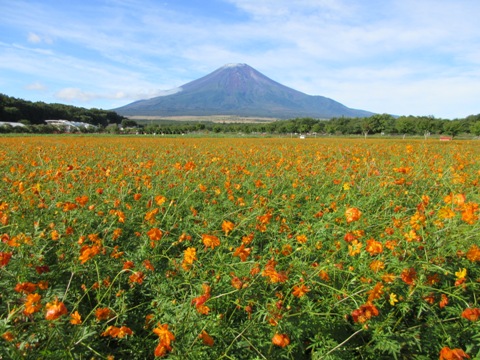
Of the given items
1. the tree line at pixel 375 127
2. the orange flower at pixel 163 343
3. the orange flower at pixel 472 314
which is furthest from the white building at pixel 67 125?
the orange flower at pixel 472 314

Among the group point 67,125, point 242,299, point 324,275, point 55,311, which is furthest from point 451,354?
point 67,125

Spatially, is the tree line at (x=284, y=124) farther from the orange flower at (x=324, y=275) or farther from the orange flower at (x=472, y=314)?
the orange flower at (x=472, y=314)

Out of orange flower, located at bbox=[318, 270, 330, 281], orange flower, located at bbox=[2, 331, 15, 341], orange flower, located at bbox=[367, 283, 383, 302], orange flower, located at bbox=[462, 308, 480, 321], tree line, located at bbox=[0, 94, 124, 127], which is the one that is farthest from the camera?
tree line, located at bbox=[0, 94, 124, 127]

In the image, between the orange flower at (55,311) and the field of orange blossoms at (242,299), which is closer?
the orange flower at (55,311)

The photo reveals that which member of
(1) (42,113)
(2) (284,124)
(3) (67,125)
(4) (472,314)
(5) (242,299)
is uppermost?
(1) (42,113)

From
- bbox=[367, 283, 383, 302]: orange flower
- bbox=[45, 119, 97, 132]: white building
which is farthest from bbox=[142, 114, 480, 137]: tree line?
bbox=[367, 283, 383, 302]: orange flower

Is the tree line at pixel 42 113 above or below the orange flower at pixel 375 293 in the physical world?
above

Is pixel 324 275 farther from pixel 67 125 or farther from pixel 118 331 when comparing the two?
pixel 67 125

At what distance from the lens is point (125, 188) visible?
8.28 ft

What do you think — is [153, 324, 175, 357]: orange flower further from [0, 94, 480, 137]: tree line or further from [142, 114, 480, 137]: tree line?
[0, 94, 480, 137]: tree line

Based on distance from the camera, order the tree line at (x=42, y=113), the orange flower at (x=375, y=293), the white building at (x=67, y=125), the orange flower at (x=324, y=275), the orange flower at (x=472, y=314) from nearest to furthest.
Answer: the orange flower at (x=472, y=314) < the orange flower at (x=375, y=293) < the orange flower at (x=324, y=275) < the white building at (x=67, y=125) < the tree line at (x=42, y=113)

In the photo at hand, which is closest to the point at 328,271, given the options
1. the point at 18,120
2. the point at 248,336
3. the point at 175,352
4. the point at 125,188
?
the point at 248,336

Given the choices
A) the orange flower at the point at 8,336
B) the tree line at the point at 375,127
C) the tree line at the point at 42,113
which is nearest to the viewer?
the orange flower at the point at 8,336

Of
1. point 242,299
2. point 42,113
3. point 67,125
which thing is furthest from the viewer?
point 42,113
